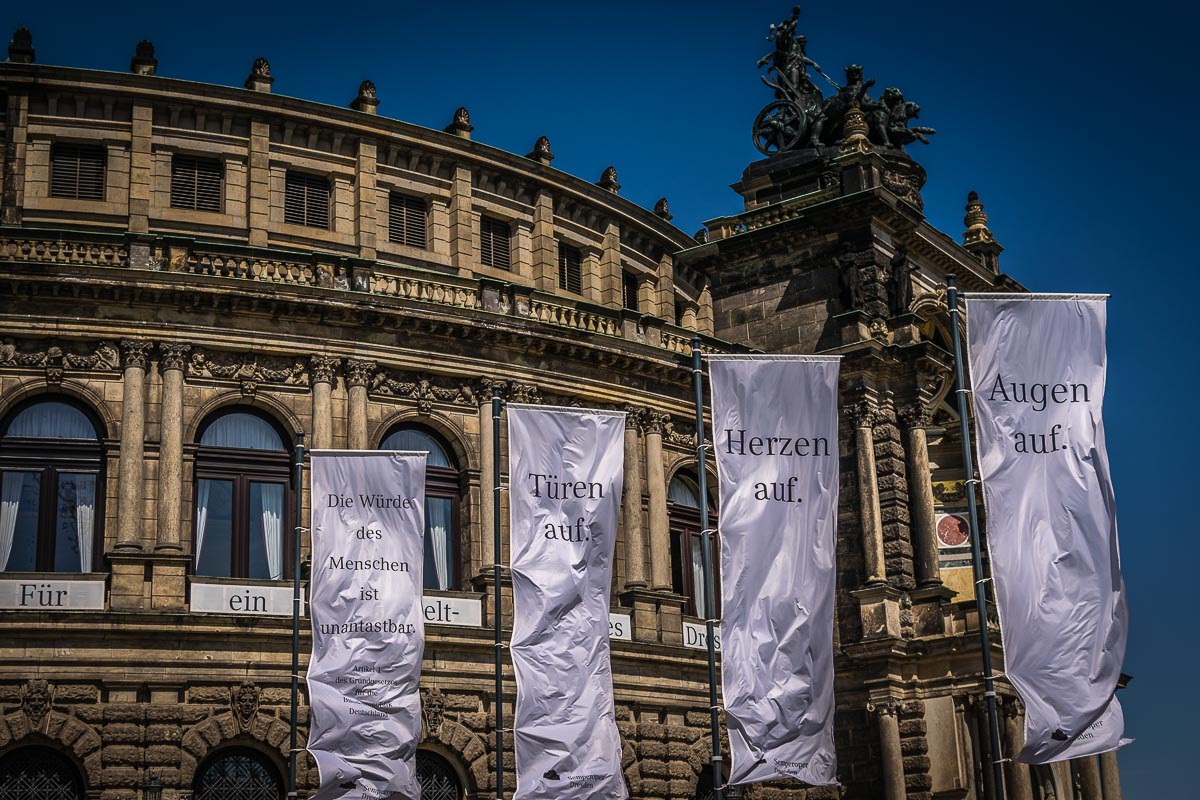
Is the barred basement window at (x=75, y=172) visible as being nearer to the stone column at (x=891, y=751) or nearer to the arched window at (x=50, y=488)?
the arched window at (x=50, y=488)

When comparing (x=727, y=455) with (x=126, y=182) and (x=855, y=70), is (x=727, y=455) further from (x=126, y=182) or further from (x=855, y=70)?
(x=855, y=70)

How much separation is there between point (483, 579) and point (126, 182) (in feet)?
42.8

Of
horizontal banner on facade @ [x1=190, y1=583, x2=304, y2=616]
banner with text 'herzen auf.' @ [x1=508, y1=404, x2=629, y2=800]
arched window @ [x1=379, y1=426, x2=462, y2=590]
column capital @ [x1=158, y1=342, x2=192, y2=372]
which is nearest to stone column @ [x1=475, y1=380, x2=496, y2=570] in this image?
arched window @ [x1=379, y1=426, x2=462, y2=590]

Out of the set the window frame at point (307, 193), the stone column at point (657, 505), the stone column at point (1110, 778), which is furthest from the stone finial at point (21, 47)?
the stone column at point (1110, 778)

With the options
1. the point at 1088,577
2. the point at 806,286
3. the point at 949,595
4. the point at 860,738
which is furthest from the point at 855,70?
the point at 1088,577

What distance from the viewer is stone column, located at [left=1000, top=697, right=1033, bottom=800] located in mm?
38125

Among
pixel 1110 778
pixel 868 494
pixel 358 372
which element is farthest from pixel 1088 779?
pixel 358 372

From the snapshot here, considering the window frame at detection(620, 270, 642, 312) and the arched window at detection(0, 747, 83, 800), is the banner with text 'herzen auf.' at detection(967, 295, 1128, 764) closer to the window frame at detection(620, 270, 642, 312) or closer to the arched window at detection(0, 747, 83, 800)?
the arched window at detection(0, 747, 83, 800)

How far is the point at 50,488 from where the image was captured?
32.3 metres

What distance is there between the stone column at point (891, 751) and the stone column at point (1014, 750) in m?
2.51

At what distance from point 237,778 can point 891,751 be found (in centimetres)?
1535

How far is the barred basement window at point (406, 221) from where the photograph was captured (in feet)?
136

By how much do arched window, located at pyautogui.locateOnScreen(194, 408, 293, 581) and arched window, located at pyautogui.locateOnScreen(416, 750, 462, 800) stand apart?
187 inches

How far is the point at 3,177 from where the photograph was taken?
1480 inches
